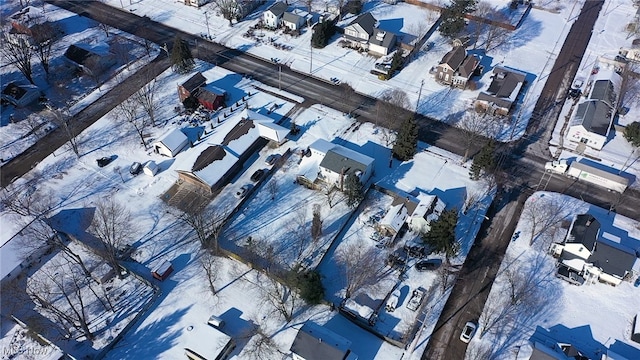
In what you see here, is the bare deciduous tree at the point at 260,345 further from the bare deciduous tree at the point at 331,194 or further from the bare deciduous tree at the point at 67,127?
the bare deciduous tree at the point at 67,127

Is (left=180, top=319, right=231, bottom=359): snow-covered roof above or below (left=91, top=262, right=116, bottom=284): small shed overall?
above

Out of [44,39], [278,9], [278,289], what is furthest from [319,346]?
[44,39]

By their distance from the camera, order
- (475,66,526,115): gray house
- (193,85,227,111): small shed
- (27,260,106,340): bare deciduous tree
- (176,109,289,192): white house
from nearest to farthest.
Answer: (27,260,106,340): bare deciduous tree, (176,109,289,192): white house, (193,85,227,111): small shed, (475,66,526,115): gray house

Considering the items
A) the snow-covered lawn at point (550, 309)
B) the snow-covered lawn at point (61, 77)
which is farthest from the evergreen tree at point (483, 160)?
the snow-covered lawn at point (61, 77)

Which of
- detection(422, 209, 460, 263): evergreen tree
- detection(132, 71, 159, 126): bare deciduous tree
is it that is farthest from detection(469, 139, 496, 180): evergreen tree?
detection(132, 71, 159, 126): bare deciduous tree

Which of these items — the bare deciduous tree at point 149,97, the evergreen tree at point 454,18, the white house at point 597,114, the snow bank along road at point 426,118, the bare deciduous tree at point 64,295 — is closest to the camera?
the bare deciduous tree at point 64,295

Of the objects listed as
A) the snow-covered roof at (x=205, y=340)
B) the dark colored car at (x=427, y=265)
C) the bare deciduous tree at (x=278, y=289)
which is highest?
the dark colored car at (x=427, y=265)

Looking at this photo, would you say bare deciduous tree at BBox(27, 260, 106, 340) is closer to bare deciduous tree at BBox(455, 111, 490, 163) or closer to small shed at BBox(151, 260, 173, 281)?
small shed at BBox(151, 260, 173, 281)
